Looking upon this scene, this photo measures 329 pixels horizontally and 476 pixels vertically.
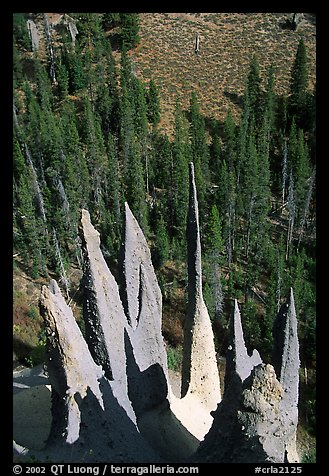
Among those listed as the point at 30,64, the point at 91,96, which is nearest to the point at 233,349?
the point at 91,96

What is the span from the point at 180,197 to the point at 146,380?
24420 mm

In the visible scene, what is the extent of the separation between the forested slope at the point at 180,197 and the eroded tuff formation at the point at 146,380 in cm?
1518

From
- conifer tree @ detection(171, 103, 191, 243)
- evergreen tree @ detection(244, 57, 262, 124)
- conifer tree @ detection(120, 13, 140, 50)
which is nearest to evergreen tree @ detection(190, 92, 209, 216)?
conifer tree @ detection(171, 103, 191, 243)

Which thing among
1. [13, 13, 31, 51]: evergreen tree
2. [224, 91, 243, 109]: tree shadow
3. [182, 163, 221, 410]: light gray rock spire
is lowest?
[224, 91, 243, 109]: tree shadow

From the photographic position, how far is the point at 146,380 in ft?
48.2

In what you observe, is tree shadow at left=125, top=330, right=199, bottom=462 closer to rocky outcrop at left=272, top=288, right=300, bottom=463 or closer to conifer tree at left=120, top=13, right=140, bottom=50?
rocky outcrop at left=272, top=288, right=300, bottom=463

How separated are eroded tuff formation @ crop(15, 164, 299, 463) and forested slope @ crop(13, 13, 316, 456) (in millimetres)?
15184

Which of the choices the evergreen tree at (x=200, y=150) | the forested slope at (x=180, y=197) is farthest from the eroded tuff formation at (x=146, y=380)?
the evergreen tree at (x=200, y=150)

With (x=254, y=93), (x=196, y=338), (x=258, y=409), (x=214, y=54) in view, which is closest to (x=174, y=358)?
(x=196, y=338)

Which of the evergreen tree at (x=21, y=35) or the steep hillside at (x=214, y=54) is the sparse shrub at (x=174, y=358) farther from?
the evergreen tree at (x=21, y=35)

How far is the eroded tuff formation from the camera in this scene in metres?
10.2

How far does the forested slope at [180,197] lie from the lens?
109 feet
